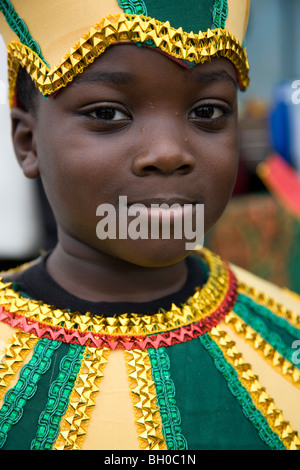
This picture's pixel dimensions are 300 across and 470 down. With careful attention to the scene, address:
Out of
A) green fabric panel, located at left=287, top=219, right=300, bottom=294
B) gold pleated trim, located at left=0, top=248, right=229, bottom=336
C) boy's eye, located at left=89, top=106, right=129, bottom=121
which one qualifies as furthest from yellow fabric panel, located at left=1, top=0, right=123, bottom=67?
green fabric panel, located at left=287, top=219, right=300, bottom=294

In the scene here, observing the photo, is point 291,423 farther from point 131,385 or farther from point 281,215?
point 281,215

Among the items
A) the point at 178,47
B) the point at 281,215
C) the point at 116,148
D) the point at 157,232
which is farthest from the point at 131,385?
the point at 281,215

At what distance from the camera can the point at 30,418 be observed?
2.67 ft

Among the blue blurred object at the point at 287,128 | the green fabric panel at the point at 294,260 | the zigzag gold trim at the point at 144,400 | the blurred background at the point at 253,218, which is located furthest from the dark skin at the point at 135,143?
the blue blurred object at the point at 287,128

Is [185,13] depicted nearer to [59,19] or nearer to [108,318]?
[59,19]

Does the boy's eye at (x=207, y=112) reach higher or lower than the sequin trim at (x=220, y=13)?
lower

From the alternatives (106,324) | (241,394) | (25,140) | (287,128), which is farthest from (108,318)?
(287,128)

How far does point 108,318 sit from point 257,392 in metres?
0.28

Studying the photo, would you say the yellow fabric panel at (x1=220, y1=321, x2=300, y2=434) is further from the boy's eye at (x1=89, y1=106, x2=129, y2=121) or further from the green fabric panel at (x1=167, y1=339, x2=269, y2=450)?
the boy's eye at (x1=89, y1=106, x2=129, y2=121)

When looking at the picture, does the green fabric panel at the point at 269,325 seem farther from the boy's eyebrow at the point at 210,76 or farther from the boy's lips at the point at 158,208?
the boy's eyebrow at the point at 210,76

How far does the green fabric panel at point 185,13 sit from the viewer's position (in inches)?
32.3

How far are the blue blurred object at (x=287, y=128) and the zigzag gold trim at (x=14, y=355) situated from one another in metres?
2.07

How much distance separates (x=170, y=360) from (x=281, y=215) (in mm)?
1722

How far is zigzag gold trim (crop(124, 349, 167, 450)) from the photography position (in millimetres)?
814
